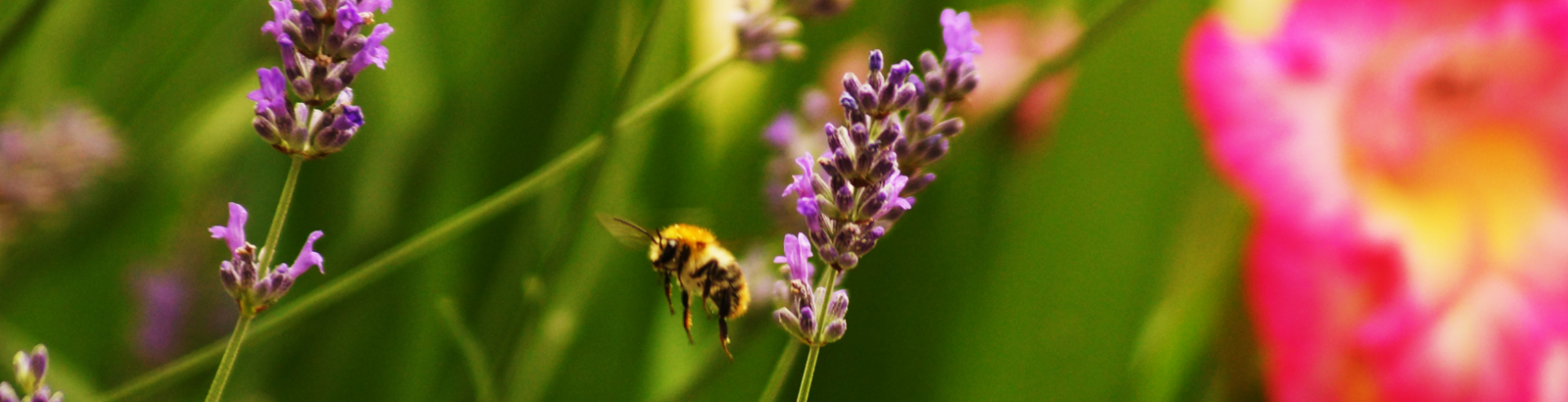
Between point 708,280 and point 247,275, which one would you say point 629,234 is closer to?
point 708,280

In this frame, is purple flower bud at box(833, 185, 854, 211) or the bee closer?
purple flower bud at box(833, 185, 854, 211)

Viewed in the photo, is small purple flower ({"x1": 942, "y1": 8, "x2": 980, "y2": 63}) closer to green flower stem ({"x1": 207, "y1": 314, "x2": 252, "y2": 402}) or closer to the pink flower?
green flower stem ({"x1": 207, "y1": 314, "x2": 252, "y2": 402})

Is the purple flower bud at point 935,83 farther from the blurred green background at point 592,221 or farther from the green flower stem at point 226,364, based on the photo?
the blurred green background at point 592,221

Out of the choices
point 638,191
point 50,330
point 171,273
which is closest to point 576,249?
point 638,191

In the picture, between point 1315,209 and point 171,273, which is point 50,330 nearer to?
point 171,273

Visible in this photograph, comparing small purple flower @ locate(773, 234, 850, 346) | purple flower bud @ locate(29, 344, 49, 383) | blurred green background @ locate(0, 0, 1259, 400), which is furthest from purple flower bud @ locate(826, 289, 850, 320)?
blurred green background @ locate(0, 0, 1259, 400)

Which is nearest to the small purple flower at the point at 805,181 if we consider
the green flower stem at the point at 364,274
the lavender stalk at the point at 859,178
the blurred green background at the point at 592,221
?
the lavender stalk at the point at 859,178
